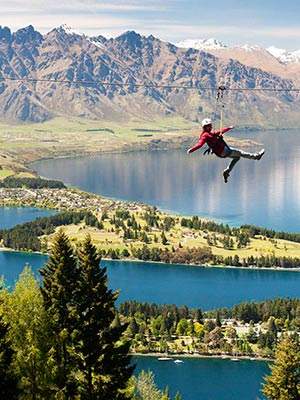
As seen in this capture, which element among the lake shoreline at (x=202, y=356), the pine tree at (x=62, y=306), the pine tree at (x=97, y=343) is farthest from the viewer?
the lake shoreline at (x=202, y=356)

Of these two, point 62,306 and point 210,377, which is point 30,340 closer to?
point 62,306

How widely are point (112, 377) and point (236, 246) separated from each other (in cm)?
10471

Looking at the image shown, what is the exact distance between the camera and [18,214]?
16512 centimetres

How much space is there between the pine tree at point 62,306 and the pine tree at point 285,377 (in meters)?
9.53

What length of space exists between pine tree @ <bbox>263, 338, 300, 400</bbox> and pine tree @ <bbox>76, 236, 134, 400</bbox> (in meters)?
8.18

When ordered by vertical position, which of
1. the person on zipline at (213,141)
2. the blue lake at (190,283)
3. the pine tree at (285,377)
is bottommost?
the blue lake at (190,283)

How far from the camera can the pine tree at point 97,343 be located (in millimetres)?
21984

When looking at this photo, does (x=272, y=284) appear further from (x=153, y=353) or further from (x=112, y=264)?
(x=153, y=353)

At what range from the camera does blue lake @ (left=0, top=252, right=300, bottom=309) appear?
100375 mm

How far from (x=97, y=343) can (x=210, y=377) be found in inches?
2029

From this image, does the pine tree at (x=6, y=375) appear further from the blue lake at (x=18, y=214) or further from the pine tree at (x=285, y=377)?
the blue lake at (x=18, y=214)

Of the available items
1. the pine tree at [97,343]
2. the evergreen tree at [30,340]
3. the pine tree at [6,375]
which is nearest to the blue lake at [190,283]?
the pine tree at [97,343]

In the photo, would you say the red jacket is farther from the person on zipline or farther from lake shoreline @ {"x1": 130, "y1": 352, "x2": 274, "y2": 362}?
lake shoreline @ {"x1": 130, "y1": 352, "x2": 274, "y2": 362}

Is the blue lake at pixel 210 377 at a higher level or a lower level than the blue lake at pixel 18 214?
lower
